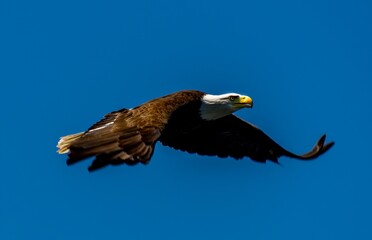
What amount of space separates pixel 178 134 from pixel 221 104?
0.86 metres

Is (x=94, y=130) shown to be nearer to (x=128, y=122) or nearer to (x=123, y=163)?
(x=128, y=122)

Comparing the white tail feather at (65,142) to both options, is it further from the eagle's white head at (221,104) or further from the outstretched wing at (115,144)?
the eagle's white head at (221,104)

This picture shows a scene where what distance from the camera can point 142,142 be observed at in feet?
44.0

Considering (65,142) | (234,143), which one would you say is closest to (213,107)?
(234,143)

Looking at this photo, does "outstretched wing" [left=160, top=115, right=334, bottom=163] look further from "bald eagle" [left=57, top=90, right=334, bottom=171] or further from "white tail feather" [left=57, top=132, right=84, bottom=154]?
"white tail feather" [left=57, top=132, right=84, bottom=154]

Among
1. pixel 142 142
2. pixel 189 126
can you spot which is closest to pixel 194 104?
pixel 189 126

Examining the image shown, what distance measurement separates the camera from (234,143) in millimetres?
17219

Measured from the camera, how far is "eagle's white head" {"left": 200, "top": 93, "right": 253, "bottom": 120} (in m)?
15.9

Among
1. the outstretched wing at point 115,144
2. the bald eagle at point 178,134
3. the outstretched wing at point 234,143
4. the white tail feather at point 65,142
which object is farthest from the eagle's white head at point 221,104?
the white tail feather at point 65,142

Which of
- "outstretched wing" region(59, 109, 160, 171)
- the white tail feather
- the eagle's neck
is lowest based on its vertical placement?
"outstretched wing" region(59, 109, 160, 171)

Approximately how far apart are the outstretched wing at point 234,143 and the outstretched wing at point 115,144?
102 inches

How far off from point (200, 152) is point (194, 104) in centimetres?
139

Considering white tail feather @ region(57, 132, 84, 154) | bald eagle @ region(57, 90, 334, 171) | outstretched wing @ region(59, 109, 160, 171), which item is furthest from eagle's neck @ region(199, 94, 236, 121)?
white tail feather @ region(57, 132, 84, 154)

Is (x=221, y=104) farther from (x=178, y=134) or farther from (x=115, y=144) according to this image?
(x=115, y=144)
